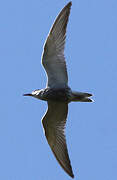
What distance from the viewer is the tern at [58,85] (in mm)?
19484

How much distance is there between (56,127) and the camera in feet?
66.3

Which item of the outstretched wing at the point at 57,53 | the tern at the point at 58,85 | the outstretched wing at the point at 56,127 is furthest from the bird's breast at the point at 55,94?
the outstretched wing at the point at 56,127

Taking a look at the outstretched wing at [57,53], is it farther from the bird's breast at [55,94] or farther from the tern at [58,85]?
the bird's breast at [55,94]

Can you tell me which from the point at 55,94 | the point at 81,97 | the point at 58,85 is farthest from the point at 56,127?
the point at 81,97

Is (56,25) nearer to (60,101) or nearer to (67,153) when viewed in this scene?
(60,101)

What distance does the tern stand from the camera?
1948 cm

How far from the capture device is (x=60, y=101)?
19688 mm

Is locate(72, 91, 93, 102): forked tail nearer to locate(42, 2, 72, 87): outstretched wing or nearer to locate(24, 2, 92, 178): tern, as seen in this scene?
locate(24, 2, 92, 178): tern

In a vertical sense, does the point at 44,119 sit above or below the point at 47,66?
below

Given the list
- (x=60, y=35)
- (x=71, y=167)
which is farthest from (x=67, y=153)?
(x=60, y=35)

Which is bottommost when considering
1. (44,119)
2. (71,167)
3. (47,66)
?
(71,167)

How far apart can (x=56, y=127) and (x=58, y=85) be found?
1.27m

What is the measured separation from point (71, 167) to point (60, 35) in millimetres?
3628

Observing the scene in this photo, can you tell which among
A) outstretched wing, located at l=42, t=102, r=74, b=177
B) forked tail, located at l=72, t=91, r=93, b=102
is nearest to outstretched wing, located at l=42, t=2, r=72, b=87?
forked tail, located at l=72, t=91, r=93, b=102
